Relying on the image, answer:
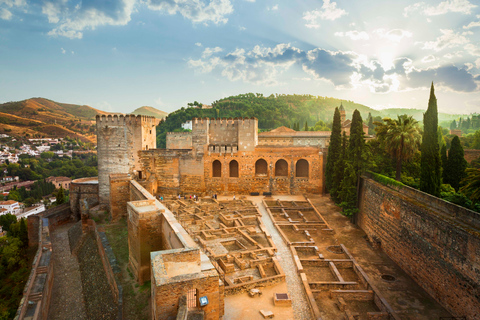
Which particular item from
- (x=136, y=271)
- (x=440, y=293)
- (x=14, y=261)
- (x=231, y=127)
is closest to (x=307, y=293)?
(x=440, y=293)

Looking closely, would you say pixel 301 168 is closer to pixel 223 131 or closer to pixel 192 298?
pixel 223 131

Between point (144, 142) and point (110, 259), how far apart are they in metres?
11.9

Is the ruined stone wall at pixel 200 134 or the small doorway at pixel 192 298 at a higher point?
the ruined stone wall at pixel 200 134

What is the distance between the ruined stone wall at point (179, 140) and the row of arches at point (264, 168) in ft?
46.8

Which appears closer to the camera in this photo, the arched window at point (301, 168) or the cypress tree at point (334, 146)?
the cypress tree at point (334, 146)

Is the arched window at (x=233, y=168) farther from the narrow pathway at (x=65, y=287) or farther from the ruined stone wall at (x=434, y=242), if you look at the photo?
the narrow pathway at (x=65, y=287)

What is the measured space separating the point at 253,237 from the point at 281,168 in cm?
1202

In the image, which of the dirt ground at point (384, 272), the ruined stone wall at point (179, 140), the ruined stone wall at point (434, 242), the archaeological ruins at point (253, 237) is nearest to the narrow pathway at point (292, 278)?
the archaeological ruins at point (253, 237)

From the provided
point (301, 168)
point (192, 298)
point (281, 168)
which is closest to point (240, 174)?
point (281, 168)

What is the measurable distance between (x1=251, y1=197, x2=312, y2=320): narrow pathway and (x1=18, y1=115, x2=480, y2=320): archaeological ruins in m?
0.06

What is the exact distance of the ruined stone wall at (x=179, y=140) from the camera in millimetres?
39844

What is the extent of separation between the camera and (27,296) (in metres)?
14.1

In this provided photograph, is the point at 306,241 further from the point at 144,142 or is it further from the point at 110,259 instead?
the point at 144,142

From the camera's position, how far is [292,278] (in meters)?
12.5
